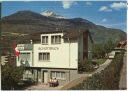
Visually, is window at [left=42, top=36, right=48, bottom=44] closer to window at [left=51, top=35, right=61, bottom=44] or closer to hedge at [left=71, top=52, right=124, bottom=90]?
window at [left=51, top=35, right=61, bottom=44]

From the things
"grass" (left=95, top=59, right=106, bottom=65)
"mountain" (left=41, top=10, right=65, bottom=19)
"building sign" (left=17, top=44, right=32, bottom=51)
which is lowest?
"grass" (left=95, top=59, right=106, bottom=65)

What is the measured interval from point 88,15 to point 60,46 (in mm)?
388

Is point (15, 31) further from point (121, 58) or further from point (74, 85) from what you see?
point (121, 58)

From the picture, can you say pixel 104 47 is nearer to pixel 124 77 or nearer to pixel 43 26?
pixel 124 77

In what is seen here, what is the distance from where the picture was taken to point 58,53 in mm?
3723

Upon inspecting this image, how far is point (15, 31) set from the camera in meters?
3.80

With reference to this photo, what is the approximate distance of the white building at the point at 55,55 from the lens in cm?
370

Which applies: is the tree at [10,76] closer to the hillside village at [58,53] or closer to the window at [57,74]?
the hillside village at [58,53]

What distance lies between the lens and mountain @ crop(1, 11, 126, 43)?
3.57 meters

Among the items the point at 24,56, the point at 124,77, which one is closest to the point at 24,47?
the point at 24,56

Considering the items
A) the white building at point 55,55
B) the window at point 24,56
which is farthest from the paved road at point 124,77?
the window at point 24,56

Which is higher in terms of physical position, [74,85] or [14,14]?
[14,14]

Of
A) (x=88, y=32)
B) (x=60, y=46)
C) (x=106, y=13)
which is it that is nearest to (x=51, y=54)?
(x=60, y=46)

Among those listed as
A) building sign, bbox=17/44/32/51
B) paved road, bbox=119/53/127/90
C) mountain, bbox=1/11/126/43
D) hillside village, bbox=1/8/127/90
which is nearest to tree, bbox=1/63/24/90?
hillside village, bbox=1/8/127/90
